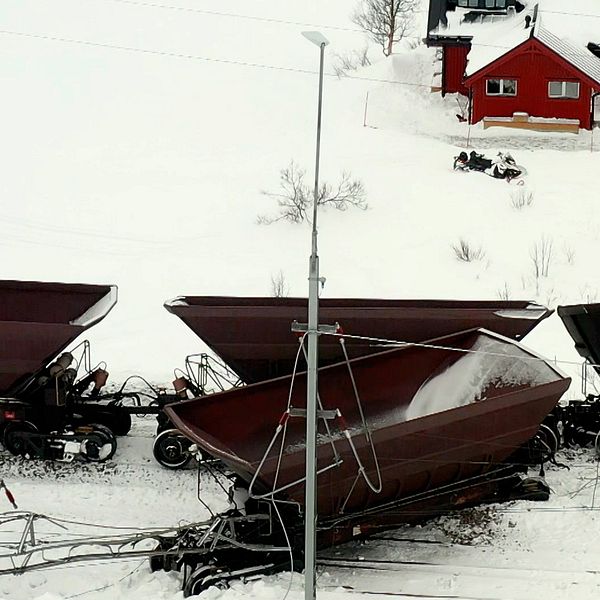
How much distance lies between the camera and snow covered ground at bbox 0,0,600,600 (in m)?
8.69

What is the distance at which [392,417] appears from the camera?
34.0 ft

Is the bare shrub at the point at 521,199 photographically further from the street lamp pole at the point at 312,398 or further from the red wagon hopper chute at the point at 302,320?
the street lamp pole at the point at 312,398

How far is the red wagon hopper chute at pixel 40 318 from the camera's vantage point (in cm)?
1048

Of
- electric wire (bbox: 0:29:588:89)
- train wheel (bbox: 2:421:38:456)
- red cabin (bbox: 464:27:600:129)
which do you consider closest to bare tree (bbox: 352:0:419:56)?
electric wire (bbox: 0:29:588:89)

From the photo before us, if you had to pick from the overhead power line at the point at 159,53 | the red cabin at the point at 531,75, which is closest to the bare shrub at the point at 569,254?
the red cabin at the point at 531,75

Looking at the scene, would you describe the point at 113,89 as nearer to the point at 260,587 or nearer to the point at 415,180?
the point at 415,180

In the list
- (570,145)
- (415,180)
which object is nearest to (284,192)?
(415,180)

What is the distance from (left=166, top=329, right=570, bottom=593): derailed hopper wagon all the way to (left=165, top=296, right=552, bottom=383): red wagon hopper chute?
50 cm

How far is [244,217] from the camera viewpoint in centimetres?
2448

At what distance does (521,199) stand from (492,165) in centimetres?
258

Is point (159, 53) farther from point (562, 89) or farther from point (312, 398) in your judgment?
point (312, 398)

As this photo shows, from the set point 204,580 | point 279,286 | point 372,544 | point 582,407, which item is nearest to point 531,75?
point 279,286

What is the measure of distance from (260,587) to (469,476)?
8.43 ft

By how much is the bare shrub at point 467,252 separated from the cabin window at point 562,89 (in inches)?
499
